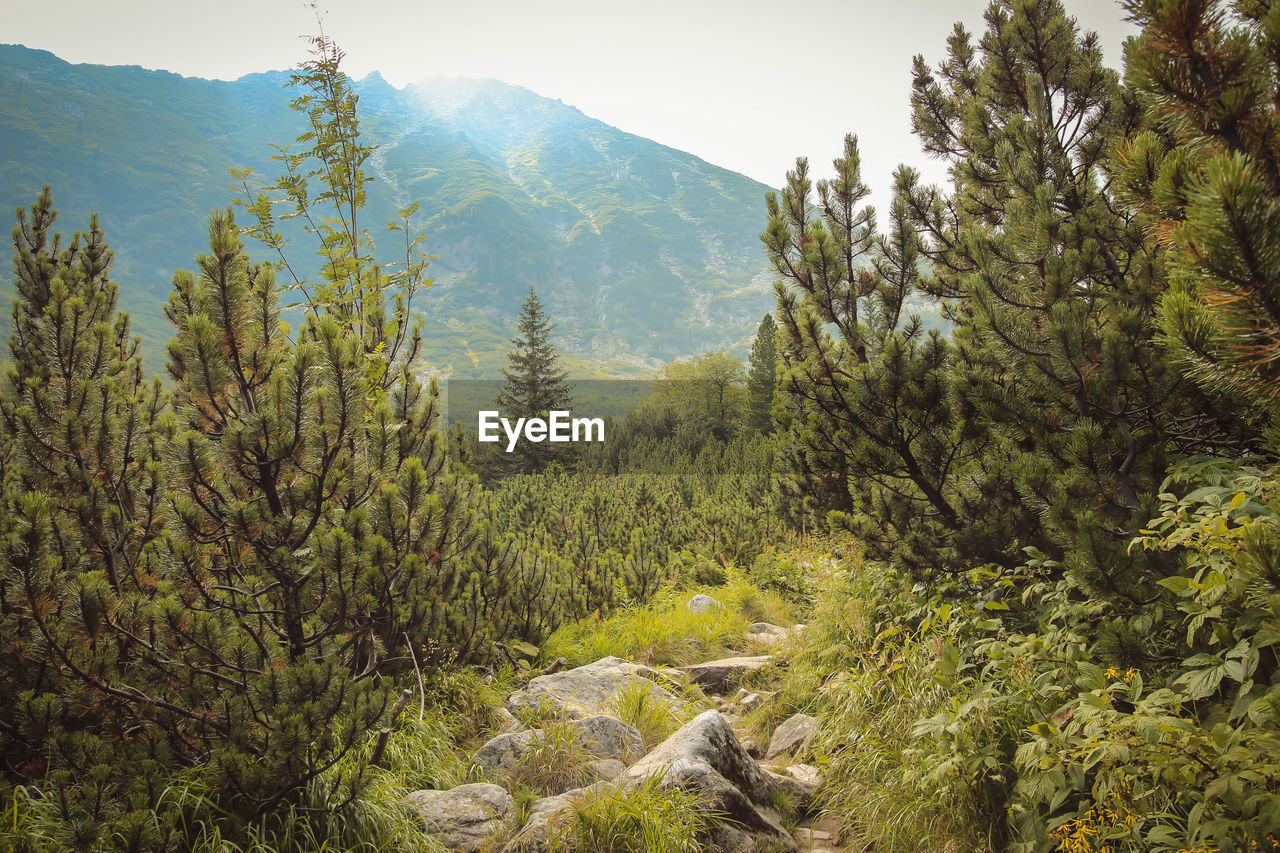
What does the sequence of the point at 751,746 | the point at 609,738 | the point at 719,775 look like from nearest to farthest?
1. the point at 719,775
2. the point at 609,738
3. the point at 751,746

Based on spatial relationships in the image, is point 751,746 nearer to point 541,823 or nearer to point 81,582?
point 541,823

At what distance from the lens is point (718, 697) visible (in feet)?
17.4

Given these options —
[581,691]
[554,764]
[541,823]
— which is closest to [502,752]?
[554,764]

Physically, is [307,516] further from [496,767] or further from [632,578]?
[632,578]

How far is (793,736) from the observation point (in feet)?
14.1

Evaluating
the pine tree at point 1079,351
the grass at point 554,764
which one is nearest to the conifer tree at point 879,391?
the pine tree at point 1079,351

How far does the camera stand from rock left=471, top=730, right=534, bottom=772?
356 centimetres

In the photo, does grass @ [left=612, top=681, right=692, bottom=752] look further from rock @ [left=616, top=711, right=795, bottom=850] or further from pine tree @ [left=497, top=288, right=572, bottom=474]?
pine tree @ [left=497, top=288, right=572, bottom=474]

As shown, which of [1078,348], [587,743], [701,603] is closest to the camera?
[1078,348]

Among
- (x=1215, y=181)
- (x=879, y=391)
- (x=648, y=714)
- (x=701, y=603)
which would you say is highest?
→ (x=1215, y=181)

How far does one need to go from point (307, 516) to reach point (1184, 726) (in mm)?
3428

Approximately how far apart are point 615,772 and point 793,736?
1.44 metres

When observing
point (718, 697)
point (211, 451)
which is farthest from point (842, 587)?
point (211, 451)

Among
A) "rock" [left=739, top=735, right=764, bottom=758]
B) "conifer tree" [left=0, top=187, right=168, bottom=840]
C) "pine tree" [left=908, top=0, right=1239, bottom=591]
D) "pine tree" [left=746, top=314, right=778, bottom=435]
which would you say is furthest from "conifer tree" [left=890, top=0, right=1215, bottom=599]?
"pine tree" [left=746, top=314, right=778, bottom=435]
